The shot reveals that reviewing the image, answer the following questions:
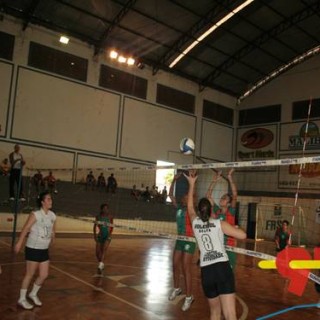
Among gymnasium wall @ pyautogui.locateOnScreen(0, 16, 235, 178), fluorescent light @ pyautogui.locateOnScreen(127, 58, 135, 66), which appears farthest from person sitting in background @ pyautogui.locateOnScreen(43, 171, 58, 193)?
fluorescent light @ pyautogui.locateOnScreen(127, 58, 135, 66)

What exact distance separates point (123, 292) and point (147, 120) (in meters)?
17.8

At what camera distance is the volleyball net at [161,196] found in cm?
1938

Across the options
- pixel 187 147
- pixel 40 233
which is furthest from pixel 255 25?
pixel 40 233

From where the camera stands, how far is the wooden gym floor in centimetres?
578

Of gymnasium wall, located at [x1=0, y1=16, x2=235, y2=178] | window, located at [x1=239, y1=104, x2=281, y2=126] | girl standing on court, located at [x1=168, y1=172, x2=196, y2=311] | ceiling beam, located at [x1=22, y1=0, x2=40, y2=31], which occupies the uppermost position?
ceiling beam, located at [x1=22, y1=0, x2=40, y2=31]

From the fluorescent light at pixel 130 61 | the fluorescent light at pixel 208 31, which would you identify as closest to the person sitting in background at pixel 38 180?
the fluorescent light at pixel 130 61

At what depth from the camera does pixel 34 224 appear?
18.8 feet

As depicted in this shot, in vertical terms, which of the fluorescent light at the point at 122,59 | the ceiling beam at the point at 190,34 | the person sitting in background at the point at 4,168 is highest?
the ceiling beam at the point at 190,34

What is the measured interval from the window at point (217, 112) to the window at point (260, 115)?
90 cm

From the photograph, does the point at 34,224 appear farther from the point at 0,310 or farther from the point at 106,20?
the point at 106,20

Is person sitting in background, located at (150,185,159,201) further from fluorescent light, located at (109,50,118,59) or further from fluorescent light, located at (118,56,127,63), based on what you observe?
fluorescent light, located at (109,50,118,59)

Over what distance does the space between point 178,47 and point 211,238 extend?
2028 cm

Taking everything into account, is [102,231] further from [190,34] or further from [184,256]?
[190,34]

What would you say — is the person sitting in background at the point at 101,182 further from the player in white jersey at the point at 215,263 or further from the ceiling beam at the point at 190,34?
the player in white jersey at the point at 215,263
